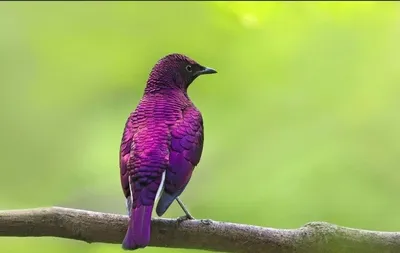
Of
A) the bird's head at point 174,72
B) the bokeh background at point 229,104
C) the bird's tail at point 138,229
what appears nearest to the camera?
the bird's tail at point 138,229

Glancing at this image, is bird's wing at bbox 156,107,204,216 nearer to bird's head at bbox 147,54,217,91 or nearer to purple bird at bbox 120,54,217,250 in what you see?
purple bird at bbox 120,54,217,250

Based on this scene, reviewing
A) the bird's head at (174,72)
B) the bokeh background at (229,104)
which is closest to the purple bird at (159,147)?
the bird's head at (174,72)

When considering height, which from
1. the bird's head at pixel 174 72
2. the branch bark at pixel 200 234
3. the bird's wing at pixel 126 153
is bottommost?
the branch bark at pixel 200 234

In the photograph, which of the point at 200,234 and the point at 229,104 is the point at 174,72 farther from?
the point at 229,104

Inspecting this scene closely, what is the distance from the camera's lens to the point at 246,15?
3457mm

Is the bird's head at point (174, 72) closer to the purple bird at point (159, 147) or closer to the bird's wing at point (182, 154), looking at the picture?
the purple bird at point (159, 147)

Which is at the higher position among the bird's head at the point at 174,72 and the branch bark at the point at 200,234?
the bird's head at the point at 174,72

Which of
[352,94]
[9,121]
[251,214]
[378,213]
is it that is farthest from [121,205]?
[352,94]

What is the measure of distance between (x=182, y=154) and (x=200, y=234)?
19 cm

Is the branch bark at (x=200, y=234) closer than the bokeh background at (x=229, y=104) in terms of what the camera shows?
Yes

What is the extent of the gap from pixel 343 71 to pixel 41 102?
1354 millimetres

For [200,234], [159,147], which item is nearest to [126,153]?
[159,147]

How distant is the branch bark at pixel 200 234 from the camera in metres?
1.65

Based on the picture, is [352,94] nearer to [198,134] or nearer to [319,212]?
[319,212]
